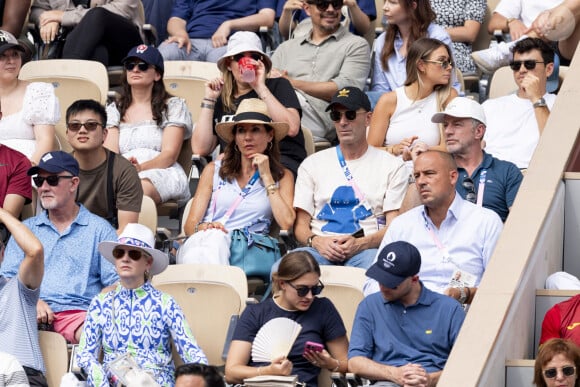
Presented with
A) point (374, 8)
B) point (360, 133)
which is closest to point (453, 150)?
point (360, 133)

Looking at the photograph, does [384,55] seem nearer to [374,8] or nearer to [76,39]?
[374,8]

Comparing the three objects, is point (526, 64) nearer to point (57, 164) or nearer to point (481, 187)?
point (481, 187)

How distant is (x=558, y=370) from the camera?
24.9 feet

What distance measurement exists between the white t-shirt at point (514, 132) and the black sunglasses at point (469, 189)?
1.01 meters

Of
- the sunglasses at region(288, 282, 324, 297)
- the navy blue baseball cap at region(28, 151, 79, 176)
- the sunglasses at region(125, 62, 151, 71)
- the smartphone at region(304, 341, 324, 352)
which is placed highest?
the sunglasses at region(125, 62, 151, 71)

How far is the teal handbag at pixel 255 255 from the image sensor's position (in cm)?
986

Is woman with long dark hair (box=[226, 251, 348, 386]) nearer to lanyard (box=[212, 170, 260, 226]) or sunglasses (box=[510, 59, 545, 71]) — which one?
lanyard (box=[212, 170, 260, 226])

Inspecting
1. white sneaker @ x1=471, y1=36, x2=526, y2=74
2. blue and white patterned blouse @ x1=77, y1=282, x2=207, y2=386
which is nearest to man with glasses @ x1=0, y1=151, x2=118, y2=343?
blue and white patterned blouse @ x1=77, y1=282, x2=207, y2=386

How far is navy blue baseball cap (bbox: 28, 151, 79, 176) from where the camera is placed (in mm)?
9469

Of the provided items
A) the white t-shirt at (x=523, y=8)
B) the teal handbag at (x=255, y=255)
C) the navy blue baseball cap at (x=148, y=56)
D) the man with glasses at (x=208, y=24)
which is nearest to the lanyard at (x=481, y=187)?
the teal handbag at (x=255, y=255)

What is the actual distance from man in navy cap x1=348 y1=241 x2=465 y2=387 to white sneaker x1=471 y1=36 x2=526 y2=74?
3.95 meters

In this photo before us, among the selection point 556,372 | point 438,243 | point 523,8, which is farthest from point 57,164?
point 523,8

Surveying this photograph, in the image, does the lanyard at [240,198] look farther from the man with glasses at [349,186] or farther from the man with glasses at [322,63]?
the man with glasses at [322,63]

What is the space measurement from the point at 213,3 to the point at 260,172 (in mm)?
3186
